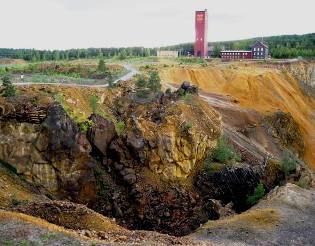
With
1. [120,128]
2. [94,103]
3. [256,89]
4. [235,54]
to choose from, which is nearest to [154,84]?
[94,103]

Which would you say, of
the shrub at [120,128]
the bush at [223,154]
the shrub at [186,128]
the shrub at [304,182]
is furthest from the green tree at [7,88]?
the shrub at [304,182]

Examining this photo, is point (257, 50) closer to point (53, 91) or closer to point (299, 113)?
point (299, 113)

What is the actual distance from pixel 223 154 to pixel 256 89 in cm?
3244

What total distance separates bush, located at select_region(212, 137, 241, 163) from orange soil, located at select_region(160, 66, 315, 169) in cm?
1912

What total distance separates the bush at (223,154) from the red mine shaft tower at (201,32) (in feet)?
204

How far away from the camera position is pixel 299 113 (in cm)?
7600

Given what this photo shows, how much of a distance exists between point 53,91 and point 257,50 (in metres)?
87.3

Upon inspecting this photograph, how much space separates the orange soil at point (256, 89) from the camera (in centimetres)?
7062

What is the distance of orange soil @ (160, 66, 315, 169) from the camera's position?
70625 mm

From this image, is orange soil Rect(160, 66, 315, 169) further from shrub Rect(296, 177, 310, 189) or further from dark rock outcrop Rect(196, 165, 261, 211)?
dark rock outcrop Rect(196, 165, 261, 211)

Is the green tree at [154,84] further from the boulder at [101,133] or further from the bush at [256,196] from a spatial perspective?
the bush at [256,196]

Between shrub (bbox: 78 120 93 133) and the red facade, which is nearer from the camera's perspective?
shrub (bbox: 78 120 93 133)

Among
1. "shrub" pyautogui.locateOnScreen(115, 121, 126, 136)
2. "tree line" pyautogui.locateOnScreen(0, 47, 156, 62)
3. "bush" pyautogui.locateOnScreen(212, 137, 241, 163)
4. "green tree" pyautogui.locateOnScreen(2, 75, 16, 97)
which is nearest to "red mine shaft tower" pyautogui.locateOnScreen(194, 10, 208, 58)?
"tree line" pyautogui.locateOnScreen(0, 47, 156, 62)

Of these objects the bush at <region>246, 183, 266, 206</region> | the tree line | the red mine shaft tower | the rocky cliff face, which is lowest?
the bush at <region>246, 183, 266, 206</region>
